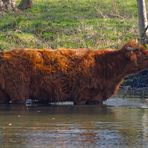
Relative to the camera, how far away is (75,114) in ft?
54.3

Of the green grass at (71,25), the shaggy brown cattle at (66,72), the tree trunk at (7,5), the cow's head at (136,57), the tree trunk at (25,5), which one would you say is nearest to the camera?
the shaggy brown cattle at (66,72)

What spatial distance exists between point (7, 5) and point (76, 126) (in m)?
22.8

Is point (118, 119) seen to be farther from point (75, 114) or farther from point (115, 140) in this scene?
point (115, 140)

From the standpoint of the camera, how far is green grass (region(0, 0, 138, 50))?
28.3m

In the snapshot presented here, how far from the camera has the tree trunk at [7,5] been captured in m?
36.7

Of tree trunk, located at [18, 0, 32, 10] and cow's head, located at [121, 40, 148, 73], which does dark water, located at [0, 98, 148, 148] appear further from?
tree trunk, located at [18, 0, 32, 10]

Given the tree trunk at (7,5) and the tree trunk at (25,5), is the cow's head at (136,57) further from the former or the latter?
the tree trunk at (25,5)

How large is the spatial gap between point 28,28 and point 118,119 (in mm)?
15959

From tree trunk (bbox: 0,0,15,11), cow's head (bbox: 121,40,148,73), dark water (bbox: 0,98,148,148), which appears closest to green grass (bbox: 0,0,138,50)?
tree trunk (bbox: 0,0,15,11)

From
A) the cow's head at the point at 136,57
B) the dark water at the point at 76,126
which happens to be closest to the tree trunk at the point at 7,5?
the cow's head at the point at 136,57

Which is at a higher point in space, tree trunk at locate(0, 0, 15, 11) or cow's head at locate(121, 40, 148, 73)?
tree trunk at locate(0, 0, 15, 11)

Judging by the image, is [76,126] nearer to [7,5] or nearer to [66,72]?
[66,72]

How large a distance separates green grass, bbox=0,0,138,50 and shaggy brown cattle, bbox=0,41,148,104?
800 cm

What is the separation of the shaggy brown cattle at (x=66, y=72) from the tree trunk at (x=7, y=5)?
17883mm
